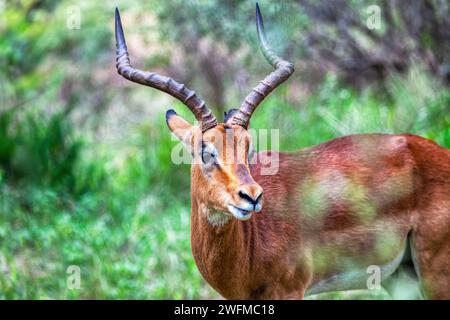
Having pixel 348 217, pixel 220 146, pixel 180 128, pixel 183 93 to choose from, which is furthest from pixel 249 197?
pixel 348 217

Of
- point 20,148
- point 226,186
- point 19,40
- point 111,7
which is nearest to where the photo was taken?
point 226,186

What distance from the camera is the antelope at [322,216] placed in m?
5.54

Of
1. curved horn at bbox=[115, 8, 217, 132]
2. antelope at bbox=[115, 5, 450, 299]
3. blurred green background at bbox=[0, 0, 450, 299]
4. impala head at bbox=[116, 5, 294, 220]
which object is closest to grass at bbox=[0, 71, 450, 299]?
blurred green background at bbox=[0, 0, 450, 299]

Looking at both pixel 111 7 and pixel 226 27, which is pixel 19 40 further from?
pixel 226 27

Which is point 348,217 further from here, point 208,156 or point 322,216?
point 208,156

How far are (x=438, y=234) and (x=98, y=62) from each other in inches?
326

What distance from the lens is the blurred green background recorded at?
8.02 meters

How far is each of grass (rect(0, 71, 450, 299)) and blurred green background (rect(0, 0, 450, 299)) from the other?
0.02 m

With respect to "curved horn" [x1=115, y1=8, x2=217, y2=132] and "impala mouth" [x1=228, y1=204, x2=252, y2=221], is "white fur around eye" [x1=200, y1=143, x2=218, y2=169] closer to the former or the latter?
"curved horn" [x1=115, y1=8, x2=217, y2=132]

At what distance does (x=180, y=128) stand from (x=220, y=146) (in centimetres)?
61

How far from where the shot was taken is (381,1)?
10336mm

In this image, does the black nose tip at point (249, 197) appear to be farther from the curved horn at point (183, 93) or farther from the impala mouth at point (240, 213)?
the curved horn at point (183, 93)

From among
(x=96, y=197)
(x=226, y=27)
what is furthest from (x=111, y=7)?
(x=96, y=197)

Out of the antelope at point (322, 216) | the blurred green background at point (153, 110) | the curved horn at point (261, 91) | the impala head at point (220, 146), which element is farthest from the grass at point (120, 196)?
the impala head at point (220, 146)
